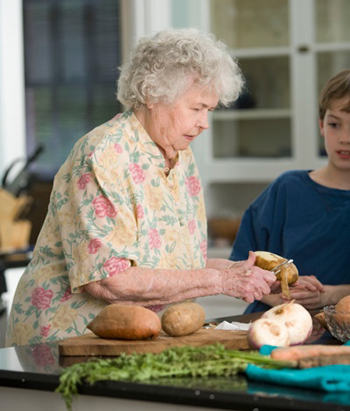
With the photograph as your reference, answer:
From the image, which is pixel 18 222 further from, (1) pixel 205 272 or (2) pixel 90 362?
(2) pixel 90 362

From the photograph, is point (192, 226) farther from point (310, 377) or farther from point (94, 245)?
point (310, 377)

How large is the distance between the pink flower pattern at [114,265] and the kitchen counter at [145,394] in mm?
278

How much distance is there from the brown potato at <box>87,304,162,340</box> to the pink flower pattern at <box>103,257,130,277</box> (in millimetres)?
265

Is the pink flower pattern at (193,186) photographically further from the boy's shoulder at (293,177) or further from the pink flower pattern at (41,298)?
the pink flower pattern at (41,298)

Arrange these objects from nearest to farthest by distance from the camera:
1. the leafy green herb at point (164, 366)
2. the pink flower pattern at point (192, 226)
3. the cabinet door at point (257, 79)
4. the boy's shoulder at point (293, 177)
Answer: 1. the leafy green herb at point (164, 366)
2. the pink flower pattern at point (192, 226)
3. the boy's shoulder at point (293, 177)
4. the cabinet door at point (257, 79)

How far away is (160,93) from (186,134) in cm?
13

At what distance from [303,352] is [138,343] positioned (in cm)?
30

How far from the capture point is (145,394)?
1.30 meters

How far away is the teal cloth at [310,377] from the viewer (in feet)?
4.13

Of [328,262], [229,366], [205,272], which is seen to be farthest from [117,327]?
[328,262]

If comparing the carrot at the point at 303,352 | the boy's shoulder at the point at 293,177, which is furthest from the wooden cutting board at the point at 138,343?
the boy's shoulder at the point at 293,177

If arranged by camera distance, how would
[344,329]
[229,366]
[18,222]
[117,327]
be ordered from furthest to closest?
[18,222] → [344,329] → [117,327] → [229,366]

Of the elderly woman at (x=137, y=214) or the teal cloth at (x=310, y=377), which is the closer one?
the teal cloth at (x=310, y=377)

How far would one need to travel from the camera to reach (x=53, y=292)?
1953 millimetres
